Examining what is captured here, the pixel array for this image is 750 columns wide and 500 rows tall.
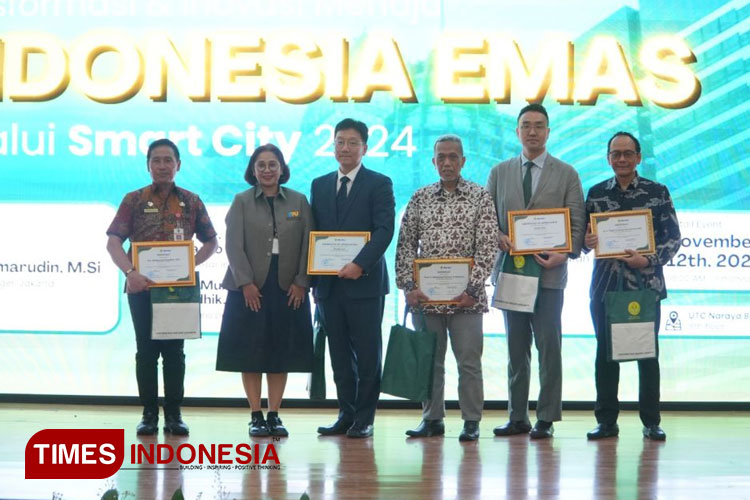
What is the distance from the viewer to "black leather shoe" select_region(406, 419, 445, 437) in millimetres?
4895

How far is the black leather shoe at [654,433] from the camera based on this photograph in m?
4.85

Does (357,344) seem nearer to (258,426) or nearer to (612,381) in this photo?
(258,426)

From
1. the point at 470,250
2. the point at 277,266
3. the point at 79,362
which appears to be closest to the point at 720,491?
the point at 470,250

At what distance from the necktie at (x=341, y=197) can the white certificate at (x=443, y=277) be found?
0.44 metres

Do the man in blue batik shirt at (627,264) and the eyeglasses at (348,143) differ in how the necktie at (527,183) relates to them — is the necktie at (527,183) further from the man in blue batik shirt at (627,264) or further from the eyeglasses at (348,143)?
the eyeglasses at (348,143)

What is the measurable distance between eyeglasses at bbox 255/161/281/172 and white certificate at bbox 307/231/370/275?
1.18ft

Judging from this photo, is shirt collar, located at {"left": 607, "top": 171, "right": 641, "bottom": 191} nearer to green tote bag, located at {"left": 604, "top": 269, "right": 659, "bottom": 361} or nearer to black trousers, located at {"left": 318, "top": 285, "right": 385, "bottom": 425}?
green tote bag, located at {"left": 604, "top": 269, "right": 659, "bottom": 361}

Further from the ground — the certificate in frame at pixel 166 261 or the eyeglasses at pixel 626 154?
the eyeglasses at pixel 626 154

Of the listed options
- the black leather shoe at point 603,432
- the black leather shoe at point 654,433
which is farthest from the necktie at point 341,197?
the black leather shoe at point 654,433

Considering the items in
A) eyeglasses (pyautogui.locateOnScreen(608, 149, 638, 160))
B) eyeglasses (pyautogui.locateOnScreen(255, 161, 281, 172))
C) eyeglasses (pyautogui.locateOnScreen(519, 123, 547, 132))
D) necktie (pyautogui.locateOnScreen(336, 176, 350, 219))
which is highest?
eyeglasses (pyautogui.locateOnScreen(519, 123, 547, 132))

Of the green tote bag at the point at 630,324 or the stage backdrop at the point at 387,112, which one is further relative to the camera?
the stage backdrop at the point at 387,112

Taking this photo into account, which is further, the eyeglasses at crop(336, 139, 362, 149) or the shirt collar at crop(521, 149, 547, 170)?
the shirt collar at crop(521, 149, 547, 170)

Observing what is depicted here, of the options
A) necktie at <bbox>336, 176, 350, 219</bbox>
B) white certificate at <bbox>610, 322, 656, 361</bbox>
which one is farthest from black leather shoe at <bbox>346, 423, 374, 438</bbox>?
white certificate at <bbox>610, 322, 656, 361</bbox>

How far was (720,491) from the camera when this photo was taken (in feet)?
11.9
